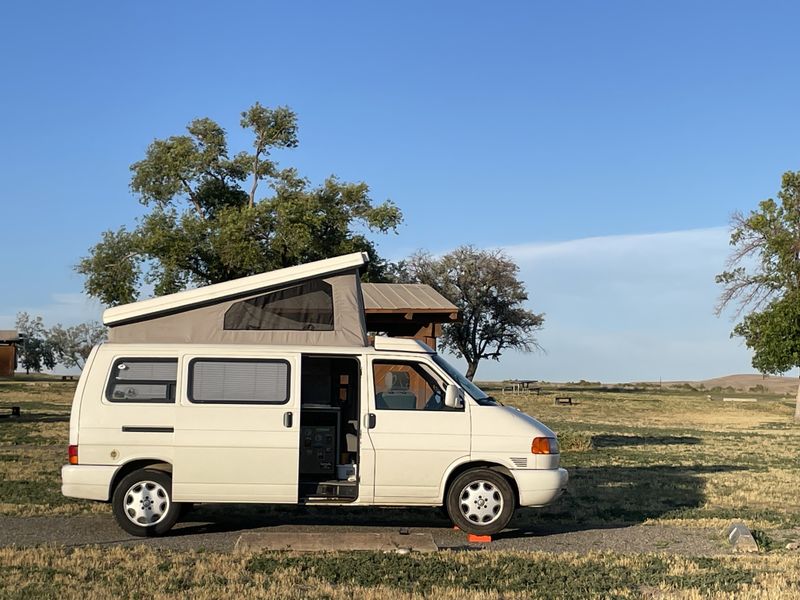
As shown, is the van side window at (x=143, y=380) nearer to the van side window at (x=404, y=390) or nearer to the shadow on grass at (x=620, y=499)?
the van side window at (x=404, y=390)

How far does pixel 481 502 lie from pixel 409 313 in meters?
12.2

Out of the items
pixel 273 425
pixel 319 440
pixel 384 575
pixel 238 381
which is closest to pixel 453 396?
pixel 319 440

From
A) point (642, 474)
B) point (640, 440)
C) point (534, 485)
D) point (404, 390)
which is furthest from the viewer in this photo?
point (640, 440)

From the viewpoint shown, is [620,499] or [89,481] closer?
[89,481]

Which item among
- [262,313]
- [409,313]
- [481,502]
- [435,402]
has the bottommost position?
[481,502]

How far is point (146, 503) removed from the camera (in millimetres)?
10422

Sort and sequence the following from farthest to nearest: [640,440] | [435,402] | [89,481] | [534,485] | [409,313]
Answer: [640,440], [409,313], [435,402], [534,485], [89,481]

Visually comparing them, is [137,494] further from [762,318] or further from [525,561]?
[762,318]

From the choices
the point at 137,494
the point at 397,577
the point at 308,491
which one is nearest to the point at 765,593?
the point at 397,577

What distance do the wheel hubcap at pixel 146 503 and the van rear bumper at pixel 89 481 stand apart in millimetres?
252

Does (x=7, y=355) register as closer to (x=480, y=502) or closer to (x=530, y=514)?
(x=530, y=514)

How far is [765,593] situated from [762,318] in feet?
127

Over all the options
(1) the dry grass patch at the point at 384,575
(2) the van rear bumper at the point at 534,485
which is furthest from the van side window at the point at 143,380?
(2) the van rear bumper at the point at 534,485

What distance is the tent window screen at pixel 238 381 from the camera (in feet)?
34.5
